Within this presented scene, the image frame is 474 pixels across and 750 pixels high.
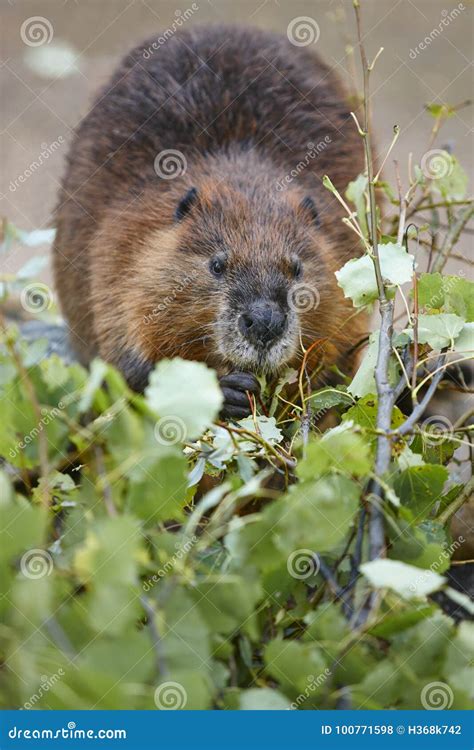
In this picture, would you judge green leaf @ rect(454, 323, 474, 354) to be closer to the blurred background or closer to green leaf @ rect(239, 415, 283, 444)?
green leaf @ rect(239, 415, 283, 444)

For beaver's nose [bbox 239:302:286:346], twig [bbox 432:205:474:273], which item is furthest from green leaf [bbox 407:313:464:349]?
twig [bbox 432:205:474:273]

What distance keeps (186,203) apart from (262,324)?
615 millimetres

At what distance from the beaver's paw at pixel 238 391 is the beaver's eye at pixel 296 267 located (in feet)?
1.09

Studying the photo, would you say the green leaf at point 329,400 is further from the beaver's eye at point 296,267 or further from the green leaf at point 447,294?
the beaver's eye at point 296,267

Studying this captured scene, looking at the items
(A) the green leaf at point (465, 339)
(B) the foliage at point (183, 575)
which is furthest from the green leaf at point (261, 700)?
(A) the green leaf at point (465, 339)

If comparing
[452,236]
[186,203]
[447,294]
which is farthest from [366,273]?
[186,203]

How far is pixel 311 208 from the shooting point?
9.52ft

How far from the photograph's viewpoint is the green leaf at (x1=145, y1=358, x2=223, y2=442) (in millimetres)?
1215

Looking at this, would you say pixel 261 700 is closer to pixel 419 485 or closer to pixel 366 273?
pixel 419 485

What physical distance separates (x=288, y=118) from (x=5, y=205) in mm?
2880

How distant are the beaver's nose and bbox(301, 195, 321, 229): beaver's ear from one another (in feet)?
1.72

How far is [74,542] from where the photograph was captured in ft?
4.46

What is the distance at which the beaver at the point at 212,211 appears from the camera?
2.63 meters

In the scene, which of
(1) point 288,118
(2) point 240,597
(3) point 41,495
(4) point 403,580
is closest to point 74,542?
(3) point 41,495
